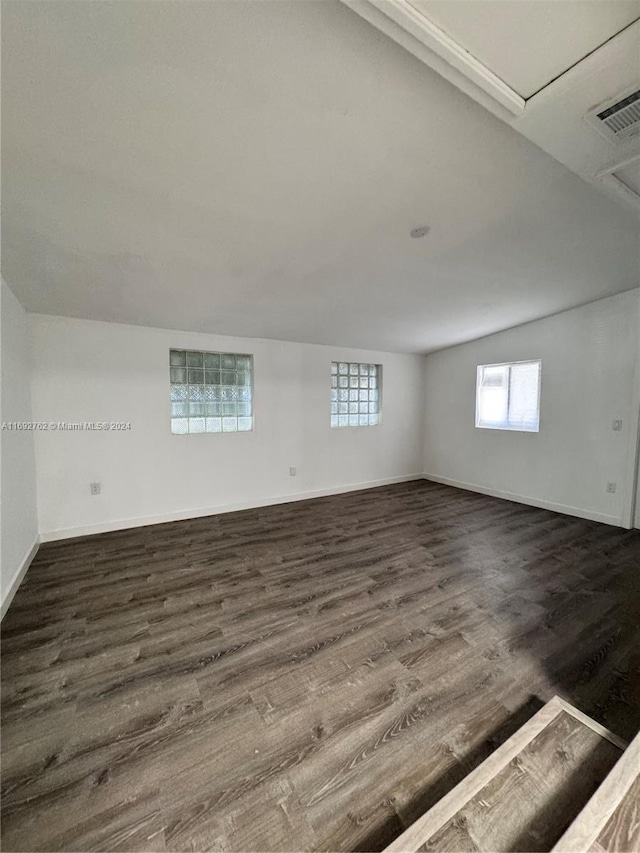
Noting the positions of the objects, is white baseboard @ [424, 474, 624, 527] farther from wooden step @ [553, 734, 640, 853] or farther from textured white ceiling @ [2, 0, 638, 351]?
wooden step @ [553, 734, 640, 853]

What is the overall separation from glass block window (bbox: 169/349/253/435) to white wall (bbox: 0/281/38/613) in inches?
50.8

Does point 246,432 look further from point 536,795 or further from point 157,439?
point 536,795

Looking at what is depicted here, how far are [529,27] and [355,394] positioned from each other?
423 cm

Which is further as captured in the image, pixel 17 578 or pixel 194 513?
pixel 194 513

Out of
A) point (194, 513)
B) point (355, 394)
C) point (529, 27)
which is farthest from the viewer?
point (355, 394)

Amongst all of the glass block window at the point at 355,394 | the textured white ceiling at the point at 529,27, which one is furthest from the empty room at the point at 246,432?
the glass block window at the point at 355,394

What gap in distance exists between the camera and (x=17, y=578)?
2379 mm

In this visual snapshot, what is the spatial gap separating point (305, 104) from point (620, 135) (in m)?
1.47

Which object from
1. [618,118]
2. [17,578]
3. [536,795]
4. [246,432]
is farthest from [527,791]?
[246,432]

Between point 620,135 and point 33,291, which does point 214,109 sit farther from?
point 33,291

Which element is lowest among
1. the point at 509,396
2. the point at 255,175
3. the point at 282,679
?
the point at 282,679

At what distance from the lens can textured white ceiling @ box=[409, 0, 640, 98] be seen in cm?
100

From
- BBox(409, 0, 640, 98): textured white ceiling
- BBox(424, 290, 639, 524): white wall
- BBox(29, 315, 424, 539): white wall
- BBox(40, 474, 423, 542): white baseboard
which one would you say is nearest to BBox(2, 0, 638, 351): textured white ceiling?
BBox(409, 0, 640, 98): textured white ceiling

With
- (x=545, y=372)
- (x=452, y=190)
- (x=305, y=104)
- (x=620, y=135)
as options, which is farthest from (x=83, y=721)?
(x=545, y=372)
